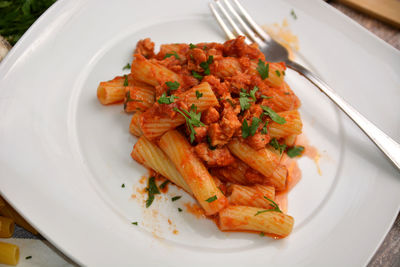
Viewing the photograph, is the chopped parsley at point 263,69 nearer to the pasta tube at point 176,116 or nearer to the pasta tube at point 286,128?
the pasta tube at point 286,128

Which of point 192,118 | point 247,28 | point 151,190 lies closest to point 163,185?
point 151,190

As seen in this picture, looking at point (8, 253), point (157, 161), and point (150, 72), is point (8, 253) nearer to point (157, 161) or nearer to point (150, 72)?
point (157, 161)

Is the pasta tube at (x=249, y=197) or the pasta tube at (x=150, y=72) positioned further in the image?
the pasta tube at (x=150, y=72)

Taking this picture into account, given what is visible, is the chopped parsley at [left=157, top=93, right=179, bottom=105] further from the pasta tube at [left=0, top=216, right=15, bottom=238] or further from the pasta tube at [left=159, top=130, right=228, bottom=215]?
the pasta tube at [left=0, top=216, right=15, bottom=238]

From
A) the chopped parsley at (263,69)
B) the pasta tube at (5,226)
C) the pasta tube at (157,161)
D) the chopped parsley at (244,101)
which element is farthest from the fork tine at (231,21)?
the pasta tube at (5,226)

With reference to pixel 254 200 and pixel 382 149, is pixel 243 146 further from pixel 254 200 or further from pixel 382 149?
pixel 382 149

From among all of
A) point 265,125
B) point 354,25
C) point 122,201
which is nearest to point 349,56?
point 354,25

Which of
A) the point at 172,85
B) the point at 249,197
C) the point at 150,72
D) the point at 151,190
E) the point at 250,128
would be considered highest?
the point at 150,72
